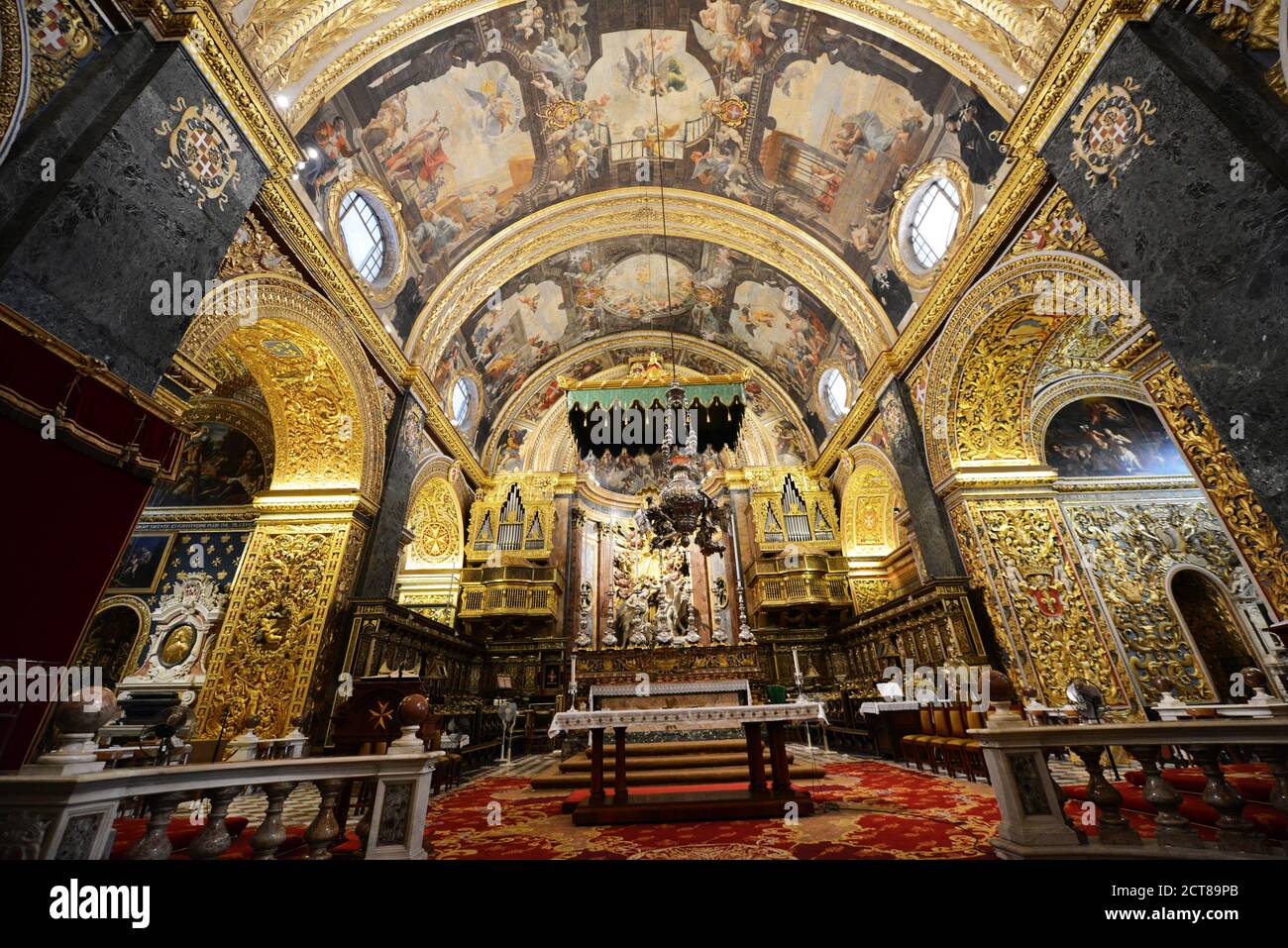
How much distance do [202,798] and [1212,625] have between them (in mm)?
14569

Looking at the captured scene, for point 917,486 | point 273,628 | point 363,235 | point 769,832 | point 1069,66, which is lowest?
point 769,832

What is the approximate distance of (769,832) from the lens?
12.5ft

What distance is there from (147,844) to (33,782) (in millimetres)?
559

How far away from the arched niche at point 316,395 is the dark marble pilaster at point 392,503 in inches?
12.2

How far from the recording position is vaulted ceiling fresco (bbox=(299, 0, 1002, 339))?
8023 millimetres

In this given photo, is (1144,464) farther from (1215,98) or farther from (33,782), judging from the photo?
(33,782)

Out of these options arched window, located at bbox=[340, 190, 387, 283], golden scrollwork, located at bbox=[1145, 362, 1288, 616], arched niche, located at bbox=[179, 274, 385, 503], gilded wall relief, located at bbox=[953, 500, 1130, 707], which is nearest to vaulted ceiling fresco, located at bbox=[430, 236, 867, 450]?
arched window, located at bbox=[340, 190, 387, 283]

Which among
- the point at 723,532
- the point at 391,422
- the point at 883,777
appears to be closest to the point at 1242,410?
the point at 883,777

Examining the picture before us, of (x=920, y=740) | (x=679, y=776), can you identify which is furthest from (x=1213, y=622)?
(x=679, y=776)

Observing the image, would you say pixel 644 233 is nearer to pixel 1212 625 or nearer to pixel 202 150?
pixel 202 150

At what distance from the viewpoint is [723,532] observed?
1536 centimetres

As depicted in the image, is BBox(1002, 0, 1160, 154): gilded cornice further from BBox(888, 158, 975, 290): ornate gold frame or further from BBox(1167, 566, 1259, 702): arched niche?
BBox(1167, 566, 1259, 702): arched niche

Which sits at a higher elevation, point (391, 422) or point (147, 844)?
point (391, 422)

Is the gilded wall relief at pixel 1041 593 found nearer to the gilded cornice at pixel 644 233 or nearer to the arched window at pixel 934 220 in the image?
the gilded cornice at pixel 644 233
